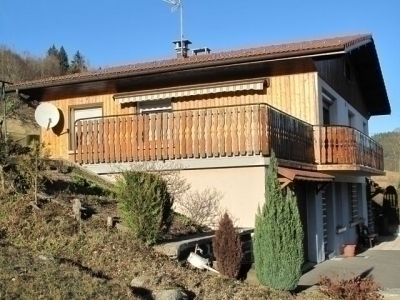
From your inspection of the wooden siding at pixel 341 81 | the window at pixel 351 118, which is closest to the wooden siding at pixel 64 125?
the wooden siding at pixel 341 81

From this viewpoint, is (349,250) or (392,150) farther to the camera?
(392,150)

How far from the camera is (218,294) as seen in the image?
8.88 m

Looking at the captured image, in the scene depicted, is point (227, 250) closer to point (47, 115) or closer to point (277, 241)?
point (277, 241)

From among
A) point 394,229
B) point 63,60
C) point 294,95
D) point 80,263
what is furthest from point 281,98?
point 63,60

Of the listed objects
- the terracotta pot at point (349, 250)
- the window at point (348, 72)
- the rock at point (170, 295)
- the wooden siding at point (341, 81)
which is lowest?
the terracotta pot at point (349, 250)

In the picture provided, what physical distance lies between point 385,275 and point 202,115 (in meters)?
5.79

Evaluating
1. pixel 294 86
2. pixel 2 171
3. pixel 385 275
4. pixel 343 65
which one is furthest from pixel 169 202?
pixel 343 65

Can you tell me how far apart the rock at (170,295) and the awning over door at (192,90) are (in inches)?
365

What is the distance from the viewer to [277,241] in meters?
9.95

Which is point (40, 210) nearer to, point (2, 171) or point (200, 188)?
point (2, 171)

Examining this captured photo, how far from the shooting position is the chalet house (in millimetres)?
13844

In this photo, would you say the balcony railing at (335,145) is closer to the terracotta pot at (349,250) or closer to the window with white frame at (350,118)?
the terracotta pot at (349,250)

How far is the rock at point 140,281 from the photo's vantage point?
839cm

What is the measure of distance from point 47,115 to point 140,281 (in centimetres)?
1176
